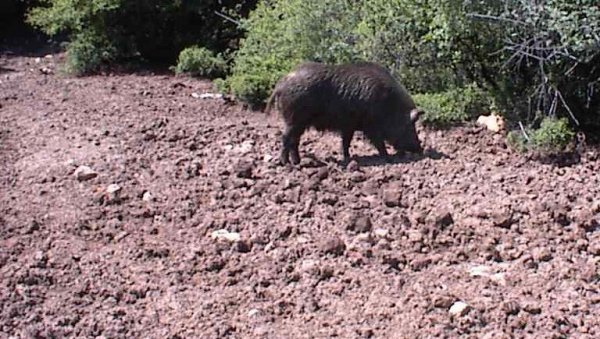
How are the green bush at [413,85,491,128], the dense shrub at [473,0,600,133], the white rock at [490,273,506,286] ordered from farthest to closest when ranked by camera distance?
the green bush at [413,85,491,128] < the dense shrub at [473,0,600,133] < the white rock at [490,273,506,286]

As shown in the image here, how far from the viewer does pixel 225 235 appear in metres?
6.54

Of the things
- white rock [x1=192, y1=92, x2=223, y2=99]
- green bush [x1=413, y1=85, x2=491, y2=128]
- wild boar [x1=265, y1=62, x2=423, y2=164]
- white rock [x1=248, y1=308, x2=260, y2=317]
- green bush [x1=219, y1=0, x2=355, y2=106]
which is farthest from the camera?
white rock [x1=192, y1=92, x2=223, y2=99]

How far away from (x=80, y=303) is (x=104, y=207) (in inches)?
57.7

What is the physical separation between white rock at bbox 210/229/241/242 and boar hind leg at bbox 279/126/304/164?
145 cm

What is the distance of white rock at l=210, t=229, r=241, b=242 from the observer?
254 inches

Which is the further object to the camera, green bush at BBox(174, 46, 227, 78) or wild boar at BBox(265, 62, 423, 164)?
green bush at BBox(174, 46, 227, 78)

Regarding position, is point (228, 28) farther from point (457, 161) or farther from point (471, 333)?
Answer: point (471, 333)

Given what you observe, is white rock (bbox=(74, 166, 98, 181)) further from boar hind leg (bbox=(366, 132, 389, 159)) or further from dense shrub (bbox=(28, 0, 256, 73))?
dense shrub (bbox=(28, 0, 256, 73))

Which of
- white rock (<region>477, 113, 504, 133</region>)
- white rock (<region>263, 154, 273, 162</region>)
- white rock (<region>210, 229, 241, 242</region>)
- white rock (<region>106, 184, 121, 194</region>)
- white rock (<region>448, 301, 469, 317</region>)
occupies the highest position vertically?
white rock (<region>477, 113, 504, 133</region>)

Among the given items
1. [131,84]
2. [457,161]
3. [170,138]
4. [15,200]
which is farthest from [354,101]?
[131,84]

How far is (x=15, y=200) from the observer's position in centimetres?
726

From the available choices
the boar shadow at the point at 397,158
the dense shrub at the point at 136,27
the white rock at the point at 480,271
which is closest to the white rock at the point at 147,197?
the boar shadow at the point at 397,158

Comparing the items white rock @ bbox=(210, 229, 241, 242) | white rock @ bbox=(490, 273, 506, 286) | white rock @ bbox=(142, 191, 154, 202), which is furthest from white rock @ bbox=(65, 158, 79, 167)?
white rock @ bbox=(490, 273, 506, 286)

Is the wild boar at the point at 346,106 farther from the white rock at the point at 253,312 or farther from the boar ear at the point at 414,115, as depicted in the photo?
the white rock at the point at 253,312
